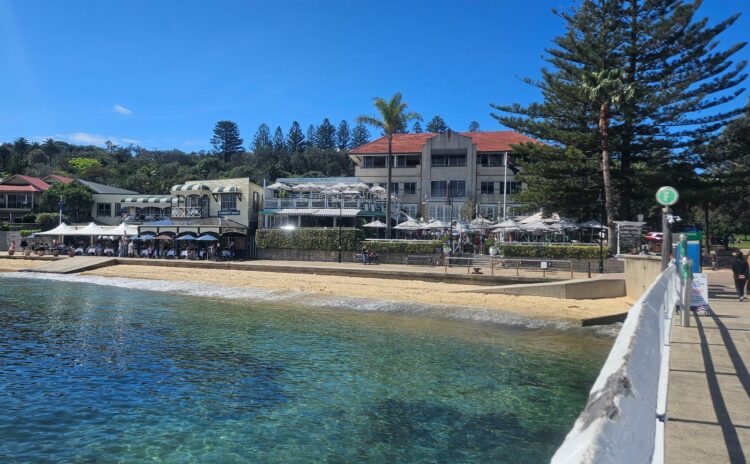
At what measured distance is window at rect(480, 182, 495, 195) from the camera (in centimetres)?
4797

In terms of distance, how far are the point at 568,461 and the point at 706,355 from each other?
7126mm

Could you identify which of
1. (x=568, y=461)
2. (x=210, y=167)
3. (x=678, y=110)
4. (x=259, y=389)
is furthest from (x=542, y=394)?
(x=210, y=167)

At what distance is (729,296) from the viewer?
55.8 ft

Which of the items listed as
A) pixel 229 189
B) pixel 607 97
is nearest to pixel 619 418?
pixel 607 97

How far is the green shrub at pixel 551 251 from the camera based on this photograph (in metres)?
27.8

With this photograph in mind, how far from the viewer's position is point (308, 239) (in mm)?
35219

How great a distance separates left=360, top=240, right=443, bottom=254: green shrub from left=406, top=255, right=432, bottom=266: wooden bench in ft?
3.57

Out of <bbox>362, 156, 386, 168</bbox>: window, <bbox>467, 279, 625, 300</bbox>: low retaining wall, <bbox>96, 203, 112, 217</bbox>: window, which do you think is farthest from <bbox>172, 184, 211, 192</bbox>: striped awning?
<bbox>467, 279, 625, 300</bbox>: low retaining wall

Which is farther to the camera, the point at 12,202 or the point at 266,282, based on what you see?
the point at 12,202

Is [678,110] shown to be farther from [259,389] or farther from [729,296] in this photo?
[259,389]

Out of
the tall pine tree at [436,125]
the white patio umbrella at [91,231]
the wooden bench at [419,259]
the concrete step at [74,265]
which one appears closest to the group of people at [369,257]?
the wooden bench at [419,259]

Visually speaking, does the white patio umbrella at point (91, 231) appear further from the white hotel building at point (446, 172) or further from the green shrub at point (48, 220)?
the white hotel building at point (446, 172)

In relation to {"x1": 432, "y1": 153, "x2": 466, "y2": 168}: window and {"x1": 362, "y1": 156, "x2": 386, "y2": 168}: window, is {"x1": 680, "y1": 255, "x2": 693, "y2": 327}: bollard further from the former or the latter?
{"x1": 362, "y1": 156, "x2": 386, "y2": 168}: window

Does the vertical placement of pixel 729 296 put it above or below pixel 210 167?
below
